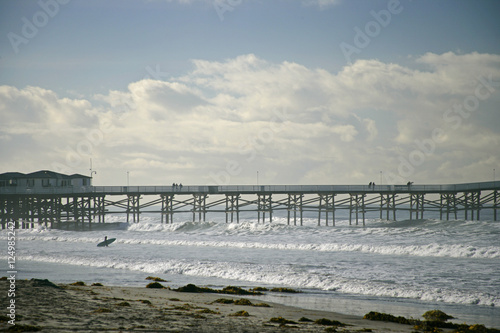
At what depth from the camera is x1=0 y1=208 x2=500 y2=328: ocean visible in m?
14.3

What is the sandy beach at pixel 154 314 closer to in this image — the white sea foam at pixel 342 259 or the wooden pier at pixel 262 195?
the white sea foam at pixel 342 259

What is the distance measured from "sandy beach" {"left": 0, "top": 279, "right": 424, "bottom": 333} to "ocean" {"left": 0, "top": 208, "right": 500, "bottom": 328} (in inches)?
67.5

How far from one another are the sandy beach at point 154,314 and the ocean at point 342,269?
171 cm

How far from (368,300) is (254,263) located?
925cm

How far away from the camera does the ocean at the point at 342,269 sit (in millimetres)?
14297

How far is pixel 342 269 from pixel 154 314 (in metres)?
11.3

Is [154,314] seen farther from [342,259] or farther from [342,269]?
[342,259]

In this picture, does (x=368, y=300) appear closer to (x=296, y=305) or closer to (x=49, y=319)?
(x=296, y=305)

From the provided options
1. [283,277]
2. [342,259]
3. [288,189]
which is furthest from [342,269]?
[288,189]

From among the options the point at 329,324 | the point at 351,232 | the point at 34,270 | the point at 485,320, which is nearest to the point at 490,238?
the point at 351,232

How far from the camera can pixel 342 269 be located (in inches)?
818

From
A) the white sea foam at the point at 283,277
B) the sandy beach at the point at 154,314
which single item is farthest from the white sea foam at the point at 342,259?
the sandy beach at the point at 154,314

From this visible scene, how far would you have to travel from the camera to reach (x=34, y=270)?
2175 cm

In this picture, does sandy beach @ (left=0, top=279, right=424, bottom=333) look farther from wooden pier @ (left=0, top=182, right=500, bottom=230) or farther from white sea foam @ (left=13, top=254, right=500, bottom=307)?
wooden pier @ (left=0, top=182, right=500, bottom=230)
